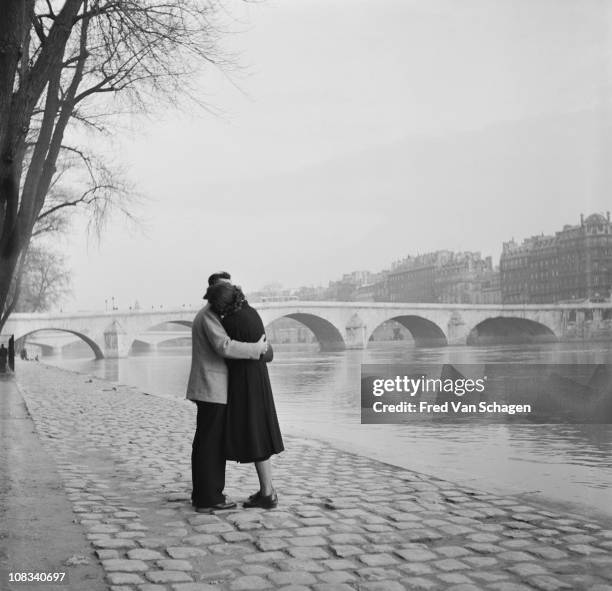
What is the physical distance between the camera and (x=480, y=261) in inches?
3423

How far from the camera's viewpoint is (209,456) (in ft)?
13.4

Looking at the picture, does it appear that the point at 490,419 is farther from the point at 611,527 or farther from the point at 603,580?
the point at 603,580

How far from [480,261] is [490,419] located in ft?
255

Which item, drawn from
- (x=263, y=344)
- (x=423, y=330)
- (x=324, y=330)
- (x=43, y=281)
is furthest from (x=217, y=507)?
(x=423, y=330)

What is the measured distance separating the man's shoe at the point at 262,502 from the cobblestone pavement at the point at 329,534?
0.21ft

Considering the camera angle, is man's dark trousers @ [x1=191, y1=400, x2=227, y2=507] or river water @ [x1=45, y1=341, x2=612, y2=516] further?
river water @ [x1=45, y1=341, x2=612, y2=516]

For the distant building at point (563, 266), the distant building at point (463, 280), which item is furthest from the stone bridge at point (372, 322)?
the distant building at point (463, 280)

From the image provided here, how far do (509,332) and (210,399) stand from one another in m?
61.5

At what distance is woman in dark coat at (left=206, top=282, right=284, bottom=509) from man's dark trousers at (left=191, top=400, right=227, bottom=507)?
48 mm

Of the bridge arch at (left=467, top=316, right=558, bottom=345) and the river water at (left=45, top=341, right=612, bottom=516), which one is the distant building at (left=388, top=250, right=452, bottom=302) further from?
the river water at (left=45, top=341, right=612, bottom=516)

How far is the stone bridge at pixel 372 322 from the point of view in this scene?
48.0m

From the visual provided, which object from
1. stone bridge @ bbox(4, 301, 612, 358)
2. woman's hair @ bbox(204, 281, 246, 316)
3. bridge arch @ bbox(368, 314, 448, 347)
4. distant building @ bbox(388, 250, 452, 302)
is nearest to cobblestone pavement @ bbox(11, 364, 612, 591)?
woman's hair @ bbox(204, 281, 246, 316)

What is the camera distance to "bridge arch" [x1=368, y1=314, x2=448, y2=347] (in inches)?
2256

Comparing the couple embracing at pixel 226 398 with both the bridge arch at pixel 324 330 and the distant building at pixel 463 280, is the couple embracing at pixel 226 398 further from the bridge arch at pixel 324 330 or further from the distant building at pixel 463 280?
the distant building at pixel 463 280
